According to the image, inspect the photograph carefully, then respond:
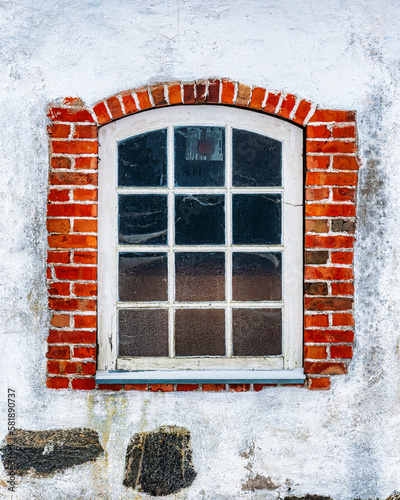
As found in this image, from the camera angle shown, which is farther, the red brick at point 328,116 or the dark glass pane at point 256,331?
the dark glass pane at point 256,331

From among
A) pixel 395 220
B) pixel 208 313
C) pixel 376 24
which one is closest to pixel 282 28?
pixel 376 24

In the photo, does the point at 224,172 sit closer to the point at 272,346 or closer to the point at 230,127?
the point at 230,127

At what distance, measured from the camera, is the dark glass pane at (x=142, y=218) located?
2656 millimetres

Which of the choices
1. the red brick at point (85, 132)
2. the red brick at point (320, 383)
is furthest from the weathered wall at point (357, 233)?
the red brick at point (85, 132)

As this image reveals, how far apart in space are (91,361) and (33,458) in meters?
0.63

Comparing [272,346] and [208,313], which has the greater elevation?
[208,313]

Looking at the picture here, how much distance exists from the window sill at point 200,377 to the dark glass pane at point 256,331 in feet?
0.42

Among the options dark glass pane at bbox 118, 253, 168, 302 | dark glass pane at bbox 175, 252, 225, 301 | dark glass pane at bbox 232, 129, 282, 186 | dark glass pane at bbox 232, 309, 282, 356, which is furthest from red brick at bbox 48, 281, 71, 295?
dark glass pane at bbox 232, 129, 282, 186

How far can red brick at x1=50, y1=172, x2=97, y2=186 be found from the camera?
101 inches

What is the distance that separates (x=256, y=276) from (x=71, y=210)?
1.10 meters

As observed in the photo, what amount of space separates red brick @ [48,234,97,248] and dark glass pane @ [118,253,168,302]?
7.7 inches

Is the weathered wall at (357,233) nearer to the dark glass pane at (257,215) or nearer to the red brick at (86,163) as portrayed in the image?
the red brick at (86,163)

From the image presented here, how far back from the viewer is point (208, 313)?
8.79 feet

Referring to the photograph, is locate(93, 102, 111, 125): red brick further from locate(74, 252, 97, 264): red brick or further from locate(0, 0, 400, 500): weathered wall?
locate(74, 252, 97, 264): red brick
